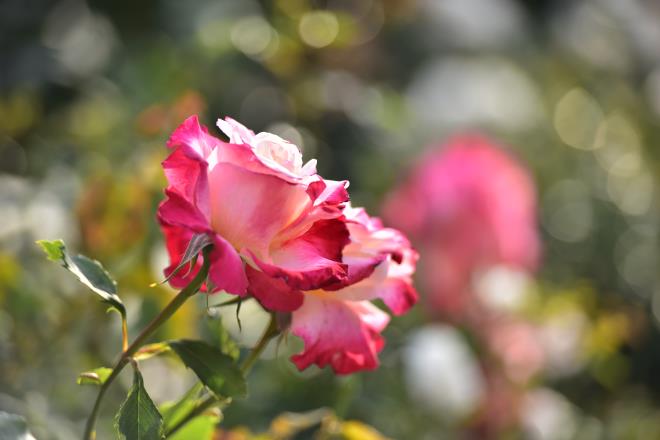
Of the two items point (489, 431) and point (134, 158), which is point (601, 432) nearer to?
point (489, 431)

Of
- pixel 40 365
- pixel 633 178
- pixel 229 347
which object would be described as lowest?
pixel 633 178

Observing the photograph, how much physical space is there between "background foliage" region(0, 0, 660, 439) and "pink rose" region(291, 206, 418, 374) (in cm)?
5

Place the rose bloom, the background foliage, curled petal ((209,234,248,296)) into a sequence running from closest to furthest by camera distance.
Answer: curled petal ((209,234,248,296)) < the background foliage < the rose bloom

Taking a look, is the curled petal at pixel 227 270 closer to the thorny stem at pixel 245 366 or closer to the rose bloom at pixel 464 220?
the thorny stem at pixel 245 366

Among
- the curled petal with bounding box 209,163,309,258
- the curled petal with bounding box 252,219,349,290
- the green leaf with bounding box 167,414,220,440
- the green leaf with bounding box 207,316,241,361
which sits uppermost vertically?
the curled petal with bounding box 209,163,309,258

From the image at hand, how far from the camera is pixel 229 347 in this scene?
0.40m

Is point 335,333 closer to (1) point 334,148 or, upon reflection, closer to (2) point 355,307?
(2) point 355,307

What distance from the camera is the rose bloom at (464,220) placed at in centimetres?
101

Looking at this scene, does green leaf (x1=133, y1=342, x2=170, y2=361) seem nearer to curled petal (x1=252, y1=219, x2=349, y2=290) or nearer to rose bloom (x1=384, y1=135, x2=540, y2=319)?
curled petal (x1=252, y1=219, x2=349, y2=290)

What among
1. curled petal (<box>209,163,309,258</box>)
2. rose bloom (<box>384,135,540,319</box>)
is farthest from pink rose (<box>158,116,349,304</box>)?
Result: rose bloom (<box>384,135,540,319</box>)

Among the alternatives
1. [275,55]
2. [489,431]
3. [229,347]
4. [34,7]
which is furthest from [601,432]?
[34,7]

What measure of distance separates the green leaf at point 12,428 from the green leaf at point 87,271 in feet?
0.17

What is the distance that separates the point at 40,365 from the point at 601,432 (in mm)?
564

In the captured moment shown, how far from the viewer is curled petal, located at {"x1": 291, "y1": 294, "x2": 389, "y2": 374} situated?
36cm
